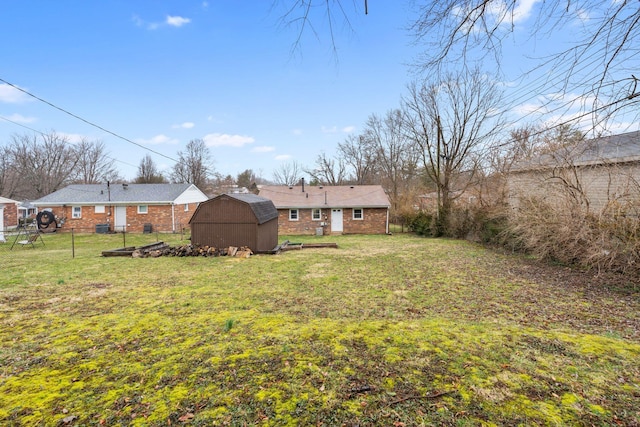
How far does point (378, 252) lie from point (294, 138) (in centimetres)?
1407

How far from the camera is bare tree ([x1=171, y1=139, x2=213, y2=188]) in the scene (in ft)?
128

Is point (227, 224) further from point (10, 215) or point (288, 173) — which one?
point (288, 173)

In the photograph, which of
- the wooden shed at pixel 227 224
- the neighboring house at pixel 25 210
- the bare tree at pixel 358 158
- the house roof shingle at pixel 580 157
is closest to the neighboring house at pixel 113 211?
the wooden shed at pixel 227 224

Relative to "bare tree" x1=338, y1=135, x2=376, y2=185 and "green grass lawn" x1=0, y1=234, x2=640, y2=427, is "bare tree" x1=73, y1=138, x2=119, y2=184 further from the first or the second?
"green grass lawn" x1=0, y1=234, x2=640, y2=427

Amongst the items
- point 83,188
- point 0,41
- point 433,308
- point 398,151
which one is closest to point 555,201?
point 433,308

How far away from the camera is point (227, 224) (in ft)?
37.3

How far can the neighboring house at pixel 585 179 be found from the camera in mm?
6168

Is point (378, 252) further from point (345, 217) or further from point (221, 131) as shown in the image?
point (221, 131)

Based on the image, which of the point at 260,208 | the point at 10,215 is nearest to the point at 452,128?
the point at 260,208

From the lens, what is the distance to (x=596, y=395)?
2.41m

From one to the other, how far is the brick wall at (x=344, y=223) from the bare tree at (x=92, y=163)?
3220 centimetres

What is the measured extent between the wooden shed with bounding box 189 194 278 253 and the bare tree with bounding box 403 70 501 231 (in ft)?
38.5

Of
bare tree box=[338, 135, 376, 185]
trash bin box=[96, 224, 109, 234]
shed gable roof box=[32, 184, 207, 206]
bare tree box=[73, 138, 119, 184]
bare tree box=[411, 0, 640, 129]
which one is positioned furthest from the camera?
bare tree box=[73, 138, 119, 184]

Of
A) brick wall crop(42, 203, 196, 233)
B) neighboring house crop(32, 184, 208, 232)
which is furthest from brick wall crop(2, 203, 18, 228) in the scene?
brick wall crop(42, 203, 196, 233)
